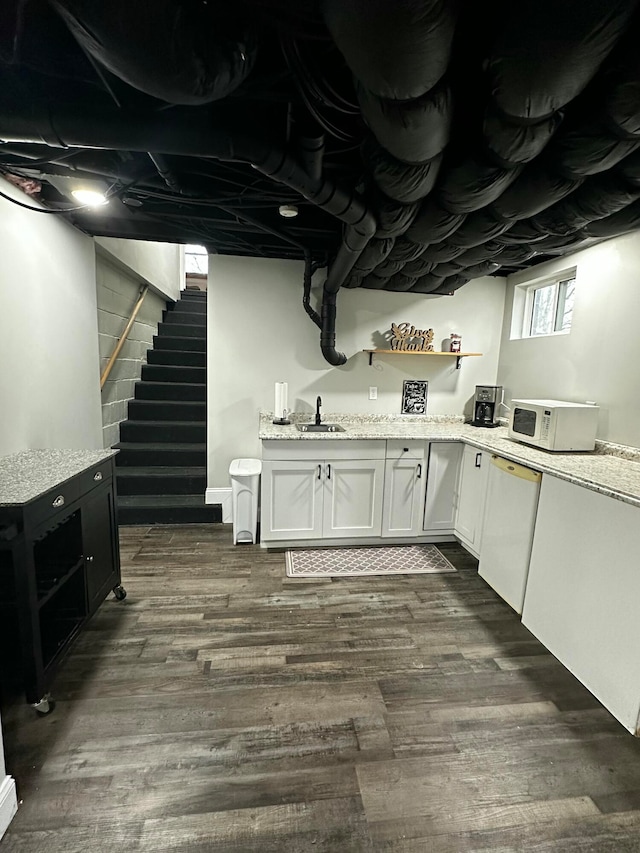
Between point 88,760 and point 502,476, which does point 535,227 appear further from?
point 88,760

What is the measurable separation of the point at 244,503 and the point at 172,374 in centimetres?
231

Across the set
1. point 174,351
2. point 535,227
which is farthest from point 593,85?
point 174,351

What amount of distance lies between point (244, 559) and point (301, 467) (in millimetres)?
838

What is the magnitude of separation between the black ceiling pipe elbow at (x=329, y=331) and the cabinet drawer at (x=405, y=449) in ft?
3.16

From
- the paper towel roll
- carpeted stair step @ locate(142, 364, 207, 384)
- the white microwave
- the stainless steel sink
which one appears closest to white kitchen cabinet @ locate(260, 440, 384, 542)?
the stainless steel sink

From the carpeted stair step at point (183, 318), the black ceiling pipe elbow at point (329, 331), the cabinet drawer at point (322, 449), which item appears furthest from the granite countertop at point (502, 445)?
the carpeted stair step at point (183, 318)

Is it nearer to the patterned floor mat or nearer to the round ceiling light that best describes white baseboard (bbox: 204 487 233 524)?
the patterned floor mat

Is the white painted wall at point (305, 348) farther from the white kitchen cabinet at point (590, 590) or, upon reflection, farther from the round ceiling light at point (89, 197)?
the white kitchen cabinet at point (590, 590)

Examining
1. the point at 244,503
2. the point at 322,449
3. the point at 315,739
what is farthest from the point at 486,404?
the point at 315,739

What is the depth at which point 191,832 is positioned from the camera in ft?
3.82

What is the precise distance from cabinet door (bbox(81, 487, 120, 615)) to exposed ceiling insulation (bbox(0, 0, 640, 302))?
1.61 meters

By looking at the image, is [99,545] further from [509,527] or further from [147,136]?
[509,527]

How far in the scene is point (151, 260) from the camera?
4.39m

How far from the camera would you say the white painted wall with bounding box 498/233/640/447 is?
2.36 meters
